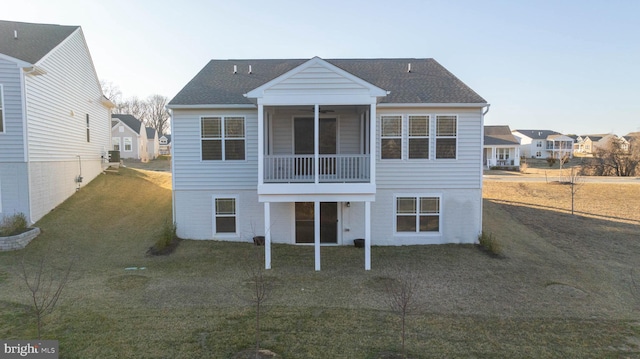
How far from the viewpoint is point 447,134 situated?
12.1 meters

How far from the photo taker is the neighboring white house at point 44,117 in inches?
471

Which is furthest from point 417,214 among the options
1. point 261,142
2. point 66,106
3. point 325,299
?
point 66,106

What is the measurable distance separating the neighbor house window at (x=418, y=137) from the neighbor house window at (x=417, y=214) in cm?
165

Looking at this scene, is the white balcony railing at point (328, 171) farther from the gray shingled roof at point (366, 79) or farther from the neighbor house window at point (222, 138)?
the gray shingled roof at point (366, 79)

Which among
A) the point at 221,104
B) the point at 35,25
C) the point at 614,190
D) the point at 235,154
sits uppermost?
the point at 35,25

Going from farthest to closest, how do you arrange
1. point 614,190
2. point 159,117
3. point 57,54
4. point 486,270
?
point 159,117 → point 614,190 → point 57,54 → point 486,270

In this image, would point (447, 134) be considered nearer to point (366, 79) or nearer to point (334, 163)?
point (366, 79)

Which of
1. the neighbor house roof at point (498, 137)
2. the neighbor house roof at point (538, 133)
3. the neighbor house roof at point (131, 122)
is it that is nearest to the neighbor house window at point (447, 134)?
the neighbor house roof at point (498, 137)

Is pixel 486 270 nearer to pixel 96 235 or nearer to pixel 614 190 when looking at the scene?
pixel 96 235

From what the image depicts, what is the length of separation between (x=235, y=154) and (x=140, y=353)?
791 cm

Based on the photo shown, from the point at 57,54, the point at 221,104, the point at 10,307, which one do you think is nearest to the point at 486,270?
the point at 221,104

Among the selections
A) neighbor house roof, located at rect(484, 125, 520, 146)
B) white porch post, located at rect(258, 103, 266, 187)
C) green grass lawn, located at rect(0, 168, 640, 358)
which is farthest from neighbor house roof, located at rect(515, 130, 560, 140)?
white porch post, located at rect(258, 103, 266, 187)

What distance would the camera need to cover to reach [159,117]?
7138 cm

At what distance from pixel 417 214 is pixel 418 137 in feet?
9.24
